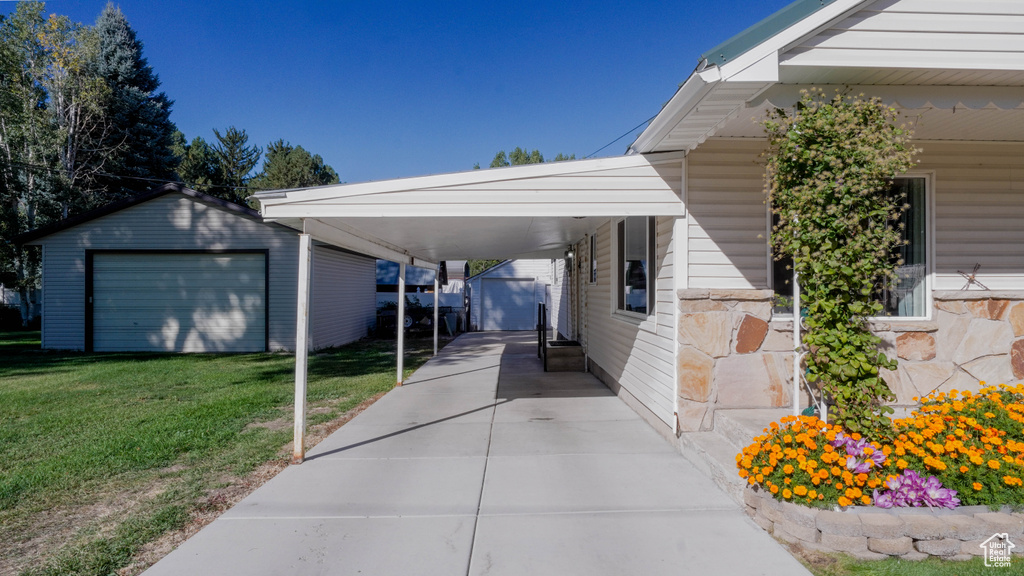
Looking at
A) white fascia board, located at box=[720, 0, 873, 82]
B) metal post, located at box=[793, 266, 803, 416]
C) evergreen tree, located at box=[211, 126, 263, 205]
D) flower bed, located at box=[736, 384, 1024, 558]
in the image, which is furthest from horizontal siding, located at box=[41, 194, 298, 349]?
evergreen tree, located at box=[211, 126, 263, 205]

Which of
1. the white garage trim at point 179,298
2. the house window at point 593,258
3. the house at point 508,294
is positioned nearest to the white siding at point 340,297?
the white garage trim at point 179,298

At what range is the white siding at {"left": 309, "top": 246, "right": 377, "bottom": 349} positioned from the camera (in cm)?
1329

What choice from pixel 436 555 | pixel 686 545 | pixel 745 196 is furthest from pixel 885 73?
pixel 436 555

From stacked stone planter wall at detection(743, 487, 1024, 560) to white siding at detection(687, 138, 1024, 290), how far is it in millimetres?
2154

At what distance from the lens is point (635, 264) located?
6379 mm

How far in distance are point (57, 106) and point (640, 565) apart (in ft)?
86.2

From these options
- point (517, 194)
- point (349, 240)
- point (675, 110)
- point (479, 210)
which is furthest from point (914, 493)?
point (349, 240)

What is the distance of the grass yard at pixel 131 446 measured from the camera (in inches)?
127

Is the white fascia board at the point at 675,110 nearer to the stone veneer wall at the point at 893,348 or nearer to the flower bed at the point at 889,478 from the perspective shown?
the stone veneer wall at the point at 893,348

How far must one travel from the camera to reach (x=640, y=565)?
2.85m

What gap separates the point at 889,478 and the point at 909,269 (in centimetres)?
247

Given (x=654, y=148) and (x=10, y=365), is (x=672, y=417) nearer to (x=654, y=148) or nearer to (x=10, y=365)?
(x=654, y=148)

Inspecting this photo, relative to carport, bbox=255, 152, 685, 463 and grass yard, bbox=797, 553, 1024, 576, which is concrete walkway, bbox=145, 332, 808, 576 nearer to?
grass yard, bbox=797, 553, 1024, 576

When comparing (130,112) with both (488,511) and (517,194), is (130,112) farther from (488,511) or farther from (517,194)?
(488,511)
